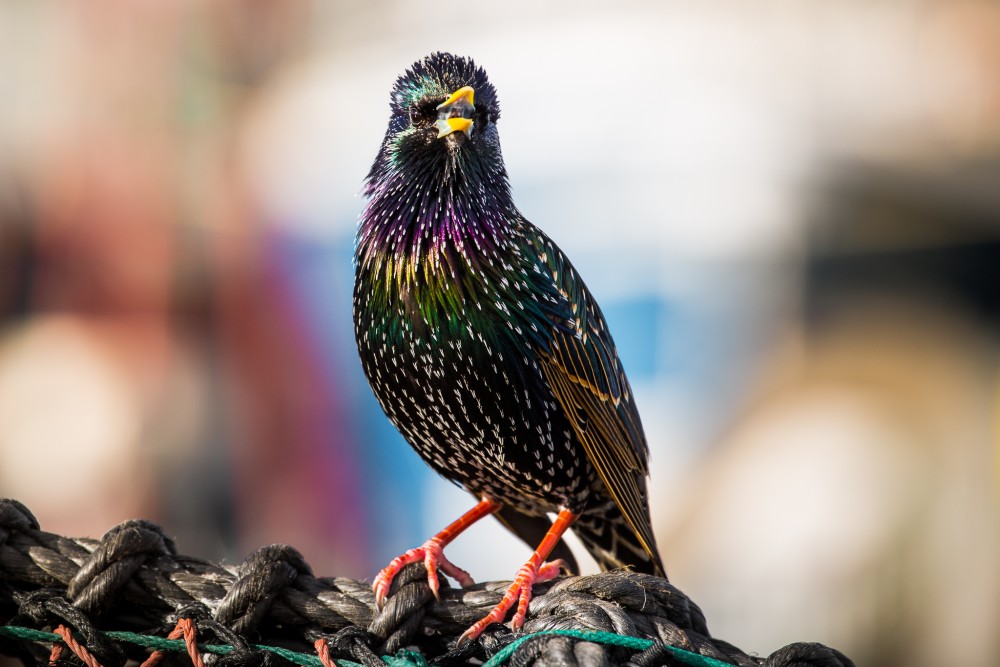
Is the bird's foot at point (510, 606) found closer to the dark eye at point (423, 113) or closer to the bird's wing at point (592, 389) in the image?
the bird's wing at point (592, 389)

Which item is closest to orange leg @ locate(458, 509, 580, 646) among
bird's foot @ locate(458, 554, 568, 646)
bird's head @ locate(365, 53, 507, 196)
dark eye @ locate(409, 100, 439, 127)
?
bird's foot @ locate(458, 554, 568, 646)

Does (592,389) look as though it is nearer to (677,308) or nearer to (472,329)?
(472,329)

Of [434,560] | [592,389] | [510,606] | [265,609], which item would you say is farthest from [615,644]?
[592,389]

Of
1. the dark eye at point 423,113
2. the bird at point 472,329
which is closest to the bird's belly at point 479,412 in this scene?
the bird at point 472,329

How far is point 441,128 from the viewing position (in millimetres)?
1759

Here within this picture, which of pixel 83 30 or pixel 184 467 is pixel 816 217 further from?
pixel 83 30

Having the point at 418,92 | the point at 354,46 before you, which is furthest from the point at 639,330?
the point at 418,92

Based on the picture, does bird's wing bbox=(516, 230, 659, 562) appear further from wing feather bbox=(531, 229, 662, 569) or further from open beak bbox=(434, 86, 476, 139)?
open beak bbox=(434, 86, 476, 139)

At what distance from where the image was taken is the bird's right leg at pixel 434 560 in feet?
4.79

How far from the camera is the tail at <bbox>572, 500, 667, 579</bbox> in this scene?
2053mm

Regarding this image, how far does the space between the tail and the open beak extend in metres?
0.80

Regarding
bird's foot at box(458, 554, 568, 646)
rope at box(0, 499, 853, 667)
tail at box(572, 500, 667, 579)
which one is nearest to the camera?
rope at box(0, 499, 853, 667)

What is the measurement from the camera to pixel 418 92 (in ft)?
5.84

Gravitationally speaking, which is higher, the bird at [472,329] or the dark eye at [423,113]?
the dark eye at [423,113]
